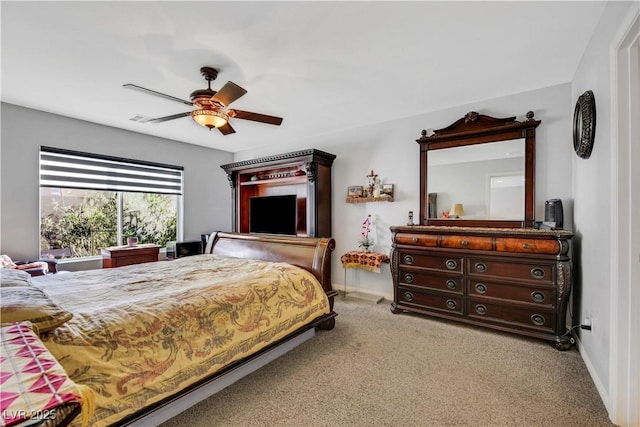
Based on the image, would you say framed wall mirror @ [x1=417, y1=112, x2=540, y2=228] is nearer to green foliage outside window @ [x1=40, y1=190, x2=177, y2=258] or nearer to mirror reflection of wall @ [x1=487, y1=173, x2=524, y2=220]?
mirror reflection of wall @ [x1=487, y1=173, x2=524, y2=220]

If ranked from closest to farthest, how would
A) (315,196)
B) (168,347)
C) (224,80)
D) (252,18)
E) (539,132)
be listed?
(168,347), (252,18), (224,80), (539,132), (315,196)

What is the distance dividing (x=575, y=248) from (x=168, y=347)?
11.2ft

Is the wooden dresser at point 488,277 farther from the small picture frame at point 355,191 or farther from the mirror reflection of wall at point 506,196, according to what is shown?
the small picture frame at point 355,191

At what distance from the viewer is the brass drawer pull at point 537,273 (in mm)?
2615

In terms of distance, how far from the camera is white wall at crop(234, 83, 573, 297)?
2.99 metres

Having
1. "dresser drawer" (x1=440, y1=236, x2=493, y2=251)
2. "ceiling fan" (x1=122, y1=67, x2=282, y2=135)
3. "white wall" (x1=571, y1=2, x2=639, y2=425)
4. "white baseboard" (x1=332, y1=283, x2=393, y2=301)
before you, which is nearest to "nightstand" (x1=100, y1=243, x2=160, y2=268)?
"ceiling fan" (x1=122, y1=67, x2=282, y2=135)

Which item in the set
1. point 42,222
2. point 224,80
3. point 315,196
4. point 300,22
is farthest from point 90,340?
point 42,222

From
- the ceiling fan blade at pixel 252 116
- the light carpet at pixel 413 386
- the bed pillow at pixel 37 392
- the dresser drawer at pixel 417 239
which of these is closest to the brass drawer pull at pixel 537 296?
the light carpet at pixel 413 386

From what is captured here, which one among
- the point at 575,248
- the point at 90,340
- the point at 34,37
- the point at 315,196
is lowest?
the point at 90,340

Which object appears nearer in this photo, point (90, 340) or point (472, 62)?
point (90, 340)

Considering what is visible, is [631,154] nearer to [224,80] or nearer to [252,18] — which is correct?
[252,18]

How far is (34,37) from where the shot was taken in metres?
2.18

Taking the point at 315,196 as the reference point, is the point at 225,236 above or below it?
below

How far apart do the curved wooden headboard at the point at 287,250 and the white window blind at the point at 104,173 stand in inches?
76.6
